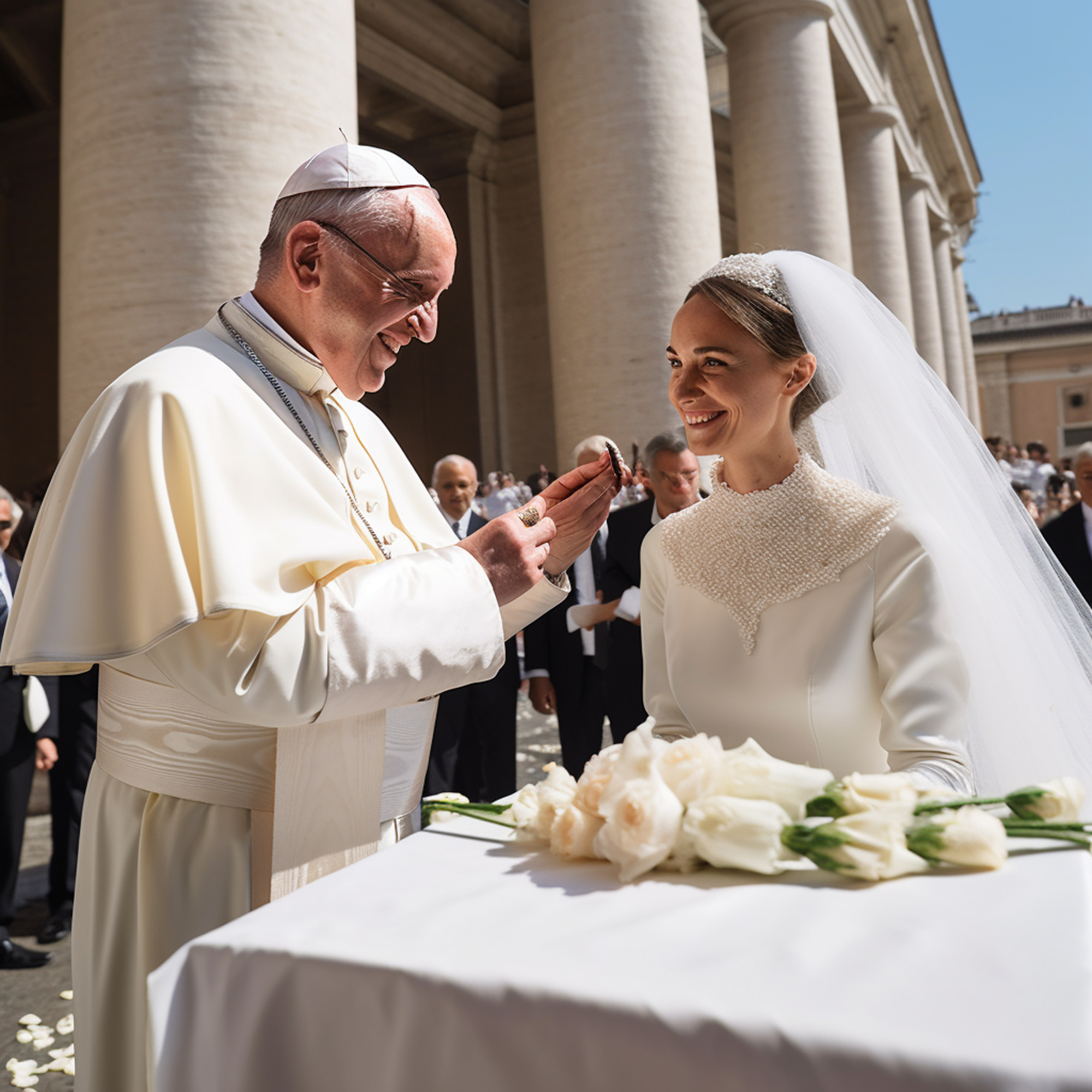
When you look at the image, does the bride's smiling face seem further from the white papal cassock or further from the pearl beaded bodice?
the white papal cassock

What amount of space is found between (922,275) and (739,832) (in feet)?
85.8

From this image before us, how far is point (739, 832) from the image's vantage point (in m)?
1.15

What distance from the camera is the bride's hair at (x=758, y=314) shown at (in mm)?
2113

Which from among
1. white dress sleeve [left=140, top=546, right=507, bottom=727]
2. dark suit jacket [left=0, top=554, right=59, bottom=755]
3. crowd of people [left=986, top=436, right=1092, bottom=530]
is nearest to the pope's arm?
white dress sleeve [left=140, top=546, right=507, bottom=727]

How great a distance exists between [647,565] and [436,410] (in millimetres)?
17859

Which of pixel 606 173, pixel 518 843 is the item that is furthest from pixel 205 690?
pixel 606 173

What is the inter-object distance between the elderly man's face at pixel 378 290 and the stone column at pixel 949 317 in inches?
1026

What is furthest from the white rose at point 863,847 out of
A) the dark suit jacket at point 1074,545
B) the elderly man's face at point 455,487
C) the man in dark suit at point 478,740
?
the elderly man's face at point 455,487

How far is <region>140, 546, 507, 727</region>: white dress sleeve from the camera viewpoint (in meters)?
1.60

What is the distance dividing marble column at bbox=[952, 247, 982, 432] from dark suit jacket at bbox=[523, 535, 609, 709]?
2590cm

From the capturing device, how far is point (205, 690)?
1.63 meters

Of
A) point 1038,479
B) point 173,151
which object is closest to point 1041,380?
point 1038,479

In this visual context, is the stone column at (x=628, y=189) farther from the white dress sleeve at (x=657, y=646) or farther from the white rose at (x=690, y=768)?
the white rose at (x=690, y=768)

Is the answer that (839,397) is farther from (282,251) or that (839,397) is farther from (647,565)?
(282,251)
